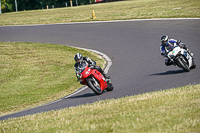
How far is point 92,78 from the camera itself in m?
12.1

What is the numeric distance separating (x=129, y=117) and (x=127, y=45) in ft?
50.7

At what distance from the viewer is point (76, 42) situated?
1008 inches

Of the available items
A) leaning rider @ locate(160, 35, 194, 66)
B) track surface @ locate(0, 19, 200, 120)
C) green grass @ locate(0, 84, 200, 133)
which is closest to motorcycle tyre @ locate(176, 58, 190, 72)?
track surface @ locate(0, 19, 200, 120)

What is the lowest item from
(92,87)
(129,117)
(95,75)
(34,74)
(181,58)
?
(34,74)

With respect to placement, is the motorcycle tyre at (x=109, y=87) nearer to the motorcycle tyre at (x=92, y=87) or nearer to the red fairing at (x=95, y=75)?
the red fairing at (x=95, y=75)

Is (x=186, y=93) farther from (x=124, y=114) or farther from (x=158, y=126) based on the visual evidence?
(x=158, y=126)

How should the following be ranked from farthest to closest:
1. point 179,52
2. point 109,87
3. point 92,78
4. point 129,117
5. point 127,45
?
1. point 127,45
2. point 179,52
3. point 109,87
4. point 92,78
5. point 129,117

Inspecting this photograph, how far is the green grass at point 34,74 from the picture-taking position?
14020 mm

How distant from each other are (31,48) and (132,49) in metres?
6.56

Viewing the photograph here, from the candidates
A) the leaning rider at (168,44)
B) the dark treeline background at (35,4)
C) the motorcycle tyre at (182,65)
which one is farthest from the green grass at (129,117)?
the dark treeline background at (35,4)

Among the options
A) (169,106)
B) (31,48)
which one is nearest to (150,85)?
(169,106)

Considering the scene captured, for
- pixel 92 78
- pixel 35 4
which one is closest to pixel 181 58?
pixel 92 78

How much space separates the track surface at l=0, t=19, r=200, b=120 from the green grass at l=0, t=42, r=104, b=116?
1.36 metres

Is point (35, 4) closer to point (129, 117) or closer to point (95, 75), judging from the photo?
point (95, 75)
